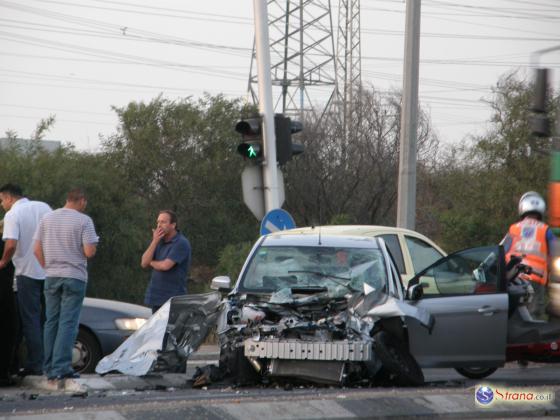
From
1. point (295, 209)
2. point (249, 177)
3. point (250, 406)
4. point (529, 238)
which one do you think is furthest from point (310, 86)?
point (250, 406)

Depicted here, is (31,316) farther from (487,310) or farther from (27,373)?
(487,310)

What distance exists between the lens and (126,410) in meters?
7.40

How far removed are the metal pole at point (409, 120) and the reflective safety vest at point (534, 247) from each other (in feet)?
22.2

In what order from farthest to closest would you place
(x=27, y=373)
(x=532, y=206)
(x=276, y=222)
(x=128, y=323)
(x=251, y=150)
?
(x=251, y=150)
(x=276, y=222)
(x=128, y=323)
(x=532, y=206)
(x=27, y=373)

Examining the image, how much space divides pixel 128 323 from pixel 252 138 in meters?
4.62

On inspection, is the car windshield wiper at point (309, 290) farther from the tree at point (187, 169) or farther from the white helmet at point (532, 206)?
the tree at point (187, 169)

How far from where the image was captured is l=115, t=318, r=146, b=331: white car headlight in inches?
468

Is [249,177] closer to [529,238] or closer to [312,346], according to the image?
[529,238]

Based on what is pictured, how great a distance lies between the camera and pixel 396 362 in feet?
31.9

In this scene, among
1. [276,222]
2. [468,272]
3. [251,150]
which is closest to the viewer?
[468,272]

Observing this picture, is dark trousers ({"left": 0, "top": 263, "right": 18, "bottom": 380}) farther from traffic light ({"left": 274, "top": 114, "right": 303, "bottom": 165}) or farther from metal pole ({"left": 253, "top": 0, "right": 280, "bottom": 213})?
traffic light ({"left": 274, "top": 114, "right": 303, "bottom": 165})

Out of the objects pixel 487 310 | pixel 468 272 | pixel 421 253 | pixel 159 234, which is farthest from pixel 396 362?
pixel 421 253

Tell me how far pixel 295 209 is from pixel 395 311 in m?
28.8

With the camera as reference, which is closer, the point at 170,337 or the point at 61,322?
the point at 61,322
